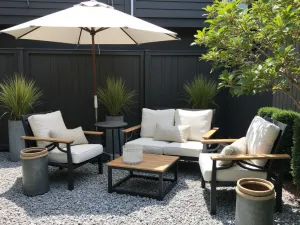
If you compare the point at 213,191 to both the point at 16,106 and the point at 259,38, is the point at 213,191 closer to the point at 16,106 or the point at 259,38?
the point at 259,38

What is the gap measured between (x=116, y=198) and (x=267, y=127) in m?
1.78

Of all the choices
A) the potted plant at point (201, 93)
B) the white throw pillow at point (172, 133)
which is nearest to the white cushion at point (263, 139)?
the white throw pillow at point (172, 133)

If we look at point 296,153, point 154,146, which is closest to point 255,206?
point 296,153

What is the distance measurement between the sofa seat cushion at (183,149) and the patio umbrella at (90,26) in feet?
5.07

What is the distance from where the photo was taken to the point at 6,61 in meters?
5.19

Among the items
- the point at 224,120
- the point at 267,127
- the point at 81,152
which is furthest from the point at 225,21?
the point at 224,120

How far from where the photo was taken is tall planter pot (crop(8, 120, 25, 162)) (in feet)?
15.3

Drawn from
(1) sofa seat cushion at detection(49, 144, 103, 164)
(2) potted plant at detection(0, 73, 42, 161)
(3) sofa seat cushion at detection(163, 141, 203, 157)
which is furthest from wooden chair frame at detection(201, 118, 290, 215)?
(2) potted plant at detection(0, 73, 42, 161)

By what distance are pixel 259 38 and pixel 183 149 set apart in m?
1.91

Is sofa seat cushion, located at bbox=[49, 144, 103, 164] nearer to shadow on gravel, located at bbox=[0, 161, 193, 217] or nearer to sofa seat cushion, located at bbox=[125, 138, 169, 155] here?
shadow on gravel, located at bbox=[0, 161, 193, 217]

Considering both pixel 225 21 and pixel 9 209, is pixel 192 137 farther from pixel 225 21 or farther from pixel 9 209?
pixel 9 209

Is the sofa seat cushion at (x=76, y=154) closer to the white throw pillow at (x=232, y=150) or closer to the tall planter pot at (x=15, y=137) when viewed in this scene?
the tall planter pot at (x=15, y=137)

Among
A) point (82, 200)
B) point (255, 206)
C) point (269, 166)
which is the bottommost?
point (82, 200)

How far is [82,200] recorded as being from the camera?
10.8 ft
